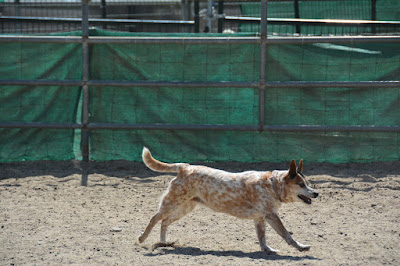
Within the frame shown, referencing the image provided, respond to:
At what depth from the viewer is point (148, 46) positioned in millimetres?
8586

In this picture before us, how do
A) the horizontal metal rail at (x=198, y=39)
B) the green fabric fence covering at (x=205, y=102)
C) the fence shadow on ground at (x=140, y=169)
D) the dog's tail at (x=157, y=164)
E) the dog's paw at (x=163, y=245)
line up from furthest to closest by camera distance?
the green fabric fence covering at (x=205, y=102) → the horizontal metal rail at (x=198, y=39) → the fence shadow on ground at (x=140, y=169) → the dog's tail at (x=157, y=164) → the dog's paw at (x=163, y=245)

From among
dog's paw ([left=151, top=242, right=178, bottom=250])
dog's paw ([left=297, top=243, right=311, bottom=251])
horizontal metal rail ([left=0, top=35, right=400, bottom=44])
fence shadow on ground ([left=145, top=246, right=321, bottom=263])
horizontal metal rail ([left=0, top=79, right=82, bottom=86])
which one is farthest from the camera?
horizontal metal rail ([left=0, top=79, right=82, bottom=86])

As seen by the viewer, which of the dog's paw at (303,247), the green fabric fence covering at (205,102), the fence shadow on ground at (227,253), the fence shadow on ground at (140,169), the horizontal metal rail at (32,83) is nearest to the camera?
the fence shadow on ground at (227,253)

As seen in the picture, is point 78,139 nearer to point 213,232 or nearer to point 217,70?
point 217,70

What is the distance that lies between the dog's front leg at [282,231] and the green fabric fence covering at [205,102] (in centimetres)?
346

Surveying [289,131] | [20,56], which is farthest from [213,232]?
[20,56]

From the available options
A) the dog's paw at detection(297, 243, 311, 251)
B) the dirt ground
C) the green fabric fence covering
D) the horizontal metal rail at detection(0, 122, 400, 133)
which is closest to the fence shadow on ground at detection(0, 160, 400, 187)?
the dirt ground

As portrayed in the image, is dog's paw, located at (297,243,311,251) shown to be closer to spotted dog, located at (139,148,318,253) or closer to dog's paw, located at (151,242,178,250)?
spotted dog, located at (139,148,318,253)

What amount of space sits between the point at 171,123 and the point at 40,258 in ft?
13.5

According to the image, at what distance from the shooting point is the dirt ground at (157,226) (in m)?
4.81

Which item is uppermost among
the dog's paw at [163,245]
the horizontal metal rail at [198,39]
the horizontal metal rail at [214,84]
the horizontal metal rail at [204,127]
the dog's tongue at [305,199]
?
the horizontal metal rail at [198,39]

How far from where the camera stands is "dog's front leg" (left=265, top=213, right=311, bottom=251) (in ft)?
16.1

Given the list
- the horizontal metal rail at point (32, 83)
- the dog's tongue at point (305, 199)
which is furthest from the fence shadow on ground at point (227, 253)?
the horizontal metal rail at point (32, 83)

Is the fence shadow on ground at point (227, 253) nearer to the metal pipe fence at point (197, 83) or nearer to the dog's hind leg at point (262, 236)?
the dog's hind leg at point (262, 236)
